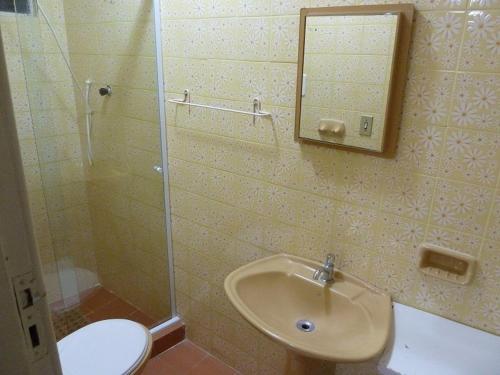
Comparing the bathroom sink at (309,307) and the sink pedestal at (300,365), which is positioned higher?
the bathroom sink at (309,307)

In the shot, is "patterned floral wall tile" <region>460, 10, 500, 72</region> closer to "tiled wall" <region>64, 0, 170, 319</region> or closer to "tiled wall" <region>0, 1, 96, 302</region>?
"tiled wall" <region>64, 0, 170, 319</region>

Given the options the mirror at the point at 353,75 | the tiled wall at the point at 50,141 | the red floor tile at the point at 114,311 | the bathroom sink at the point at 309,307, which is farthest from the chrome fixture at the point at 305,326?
the tiled wall at the point at 50,141

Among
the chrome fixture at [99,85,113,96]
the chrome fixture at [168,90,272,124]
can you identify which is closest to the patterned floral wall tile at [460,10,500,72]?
the chrome fixture at [168,90,272,124]

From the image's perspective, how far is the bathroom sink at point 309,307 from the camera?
118 cm

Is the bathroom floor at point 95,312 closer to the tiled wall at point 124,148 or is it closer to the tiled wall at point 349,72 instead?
the tiled wall at point 124,148

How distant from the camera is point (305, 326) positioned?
1.43 meters

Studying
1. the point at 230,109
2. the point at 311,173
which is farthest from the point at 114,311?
the point at 311,173

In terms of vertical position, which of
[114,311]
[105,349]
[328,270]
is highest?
[328,270]

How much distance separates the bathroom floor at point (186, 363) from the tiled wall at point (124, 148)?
23 cm

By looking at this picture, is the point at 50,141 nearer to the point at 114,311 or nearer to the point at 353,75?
the point at 114,311

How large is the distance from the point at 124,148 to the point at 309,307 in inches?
55.2

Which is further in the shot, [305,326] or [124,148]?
[124,148]

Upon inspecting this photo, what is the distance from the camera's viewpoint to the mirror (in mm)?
1147

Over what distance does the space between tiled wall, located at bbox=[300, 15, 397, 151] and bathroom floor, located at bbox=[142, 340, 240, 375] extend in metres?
1.45
